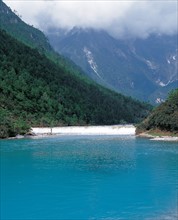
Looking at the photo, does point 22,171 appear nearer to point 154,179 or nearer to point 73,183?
point 73,183

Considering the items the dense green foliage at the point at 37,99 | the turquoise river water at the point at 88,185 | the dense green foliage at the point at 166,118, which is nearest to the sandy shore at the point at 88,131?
the dense green foliage at the point at 37,99

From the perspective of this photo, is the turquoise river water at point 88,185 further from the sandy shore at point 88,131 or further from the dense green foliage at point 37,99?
the dense green foliage at point 37,99

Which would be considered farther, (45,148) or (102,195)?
(45,148)

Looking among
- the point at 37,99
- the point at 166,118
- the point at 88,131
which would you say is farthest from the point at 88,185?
the point at 37,99

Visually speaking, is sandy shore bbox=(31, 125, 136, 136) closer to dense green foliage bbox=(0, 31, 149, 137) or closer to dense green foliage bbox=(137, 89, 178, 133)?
dense green foliage bbox=(0, 31, 149, 137)

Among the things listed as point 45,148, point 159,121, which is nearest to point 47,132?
point 159,121

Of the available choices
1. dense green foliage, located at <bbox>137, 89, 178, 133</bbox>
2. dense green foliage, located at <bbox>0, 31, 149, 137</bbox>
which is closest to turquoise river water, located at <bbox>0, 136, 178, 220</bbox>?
dense green foliage, located at <bbox>137, 89, 178, 133</bbox>
